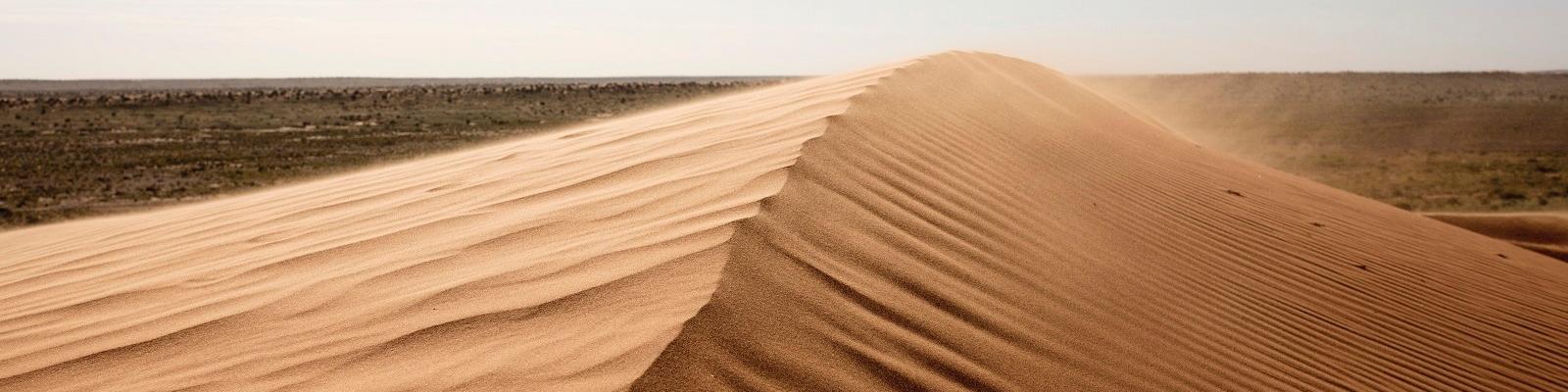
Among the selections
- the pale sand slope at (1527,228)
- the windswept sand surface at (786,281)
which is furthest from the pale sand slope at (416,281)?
the pale sand slope at (1527,228)

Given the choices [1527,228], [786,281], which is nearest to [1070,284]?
[786,281]

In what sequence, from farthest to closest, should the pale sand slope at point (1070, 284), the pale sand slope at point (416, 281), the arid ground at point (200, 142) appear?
the arid ground at point (200, 142), the pale sand slope at point (1070, 284), the pale sand slope at point (416, 281)

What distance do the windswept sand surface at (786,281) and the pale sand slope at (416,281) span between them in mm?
13

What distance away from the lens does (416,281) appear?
2979mm

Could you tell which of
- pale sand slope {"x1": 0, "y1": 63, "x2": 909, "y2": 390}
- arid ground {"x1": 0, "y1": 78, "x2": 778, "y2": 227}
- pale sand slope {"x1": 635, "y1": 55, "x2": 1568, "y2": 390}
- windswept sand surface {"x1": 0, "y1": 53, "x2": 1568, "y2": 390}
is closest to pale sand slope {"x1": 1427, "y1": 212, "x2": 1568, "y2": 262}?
pale sand slope {"x1": 635, "y1": 55, "x2": 1568, "y2": 390}

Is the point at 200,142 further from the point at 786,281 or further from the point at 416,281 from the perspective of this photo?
the point at 786,281

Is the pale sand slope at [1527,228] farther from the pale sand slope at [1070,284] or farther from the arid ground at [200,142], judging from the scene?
the arid ground at [200,142]

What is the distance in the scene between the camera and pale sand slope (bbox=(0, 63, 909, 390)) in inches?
93.1

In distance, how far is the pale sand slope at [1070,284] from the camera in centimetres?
247

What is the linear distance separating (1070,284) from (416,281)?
1970mm

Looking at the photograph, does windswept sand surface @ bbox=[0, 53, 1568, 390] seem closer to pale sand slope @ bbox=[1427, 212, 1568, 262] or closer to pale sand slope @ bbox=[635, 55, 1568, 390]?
pale sand slope @ bbox=[635, 55, 1568, 390]

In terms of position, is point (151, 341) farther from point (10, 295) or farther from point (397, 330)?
point (10, 295)

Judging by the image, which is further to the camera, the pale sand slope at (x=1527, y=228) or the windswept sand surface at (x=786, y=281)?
the pale sand slope at (x=1527, y=228)

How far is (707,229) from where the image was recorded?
9.88 feet
